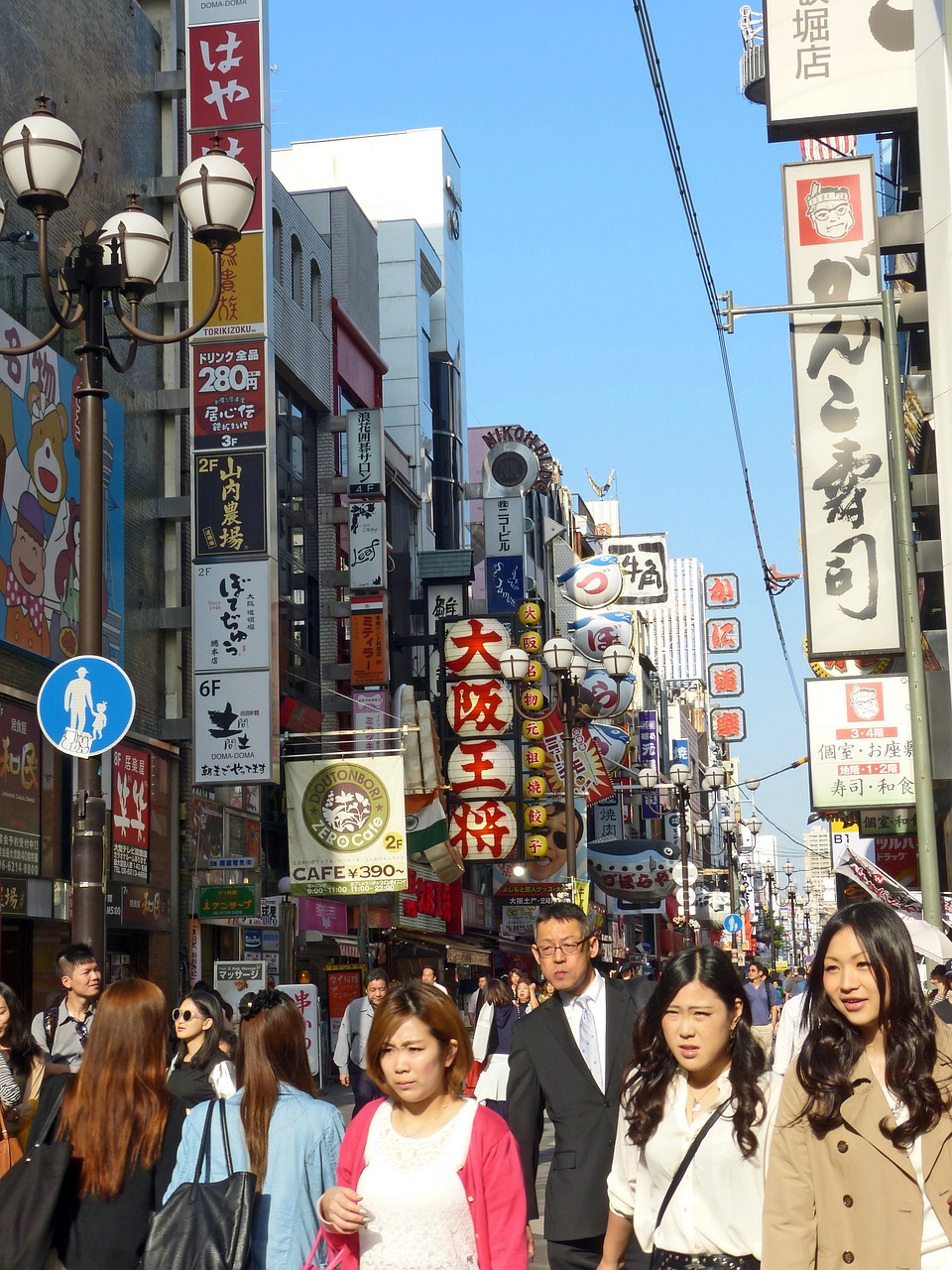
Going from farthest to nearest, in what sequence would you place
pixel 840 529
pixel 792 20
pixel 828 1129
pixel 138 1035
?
pixel 792 20 < pixel 840 529 < pixel 138 1035 < pixel 828 1129

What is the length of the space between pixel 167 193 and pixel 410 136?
3578cm

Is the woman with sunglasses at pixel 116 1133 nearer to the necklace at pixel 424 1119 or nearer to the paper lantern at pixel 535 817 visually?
the necklace at pixel 424 1119

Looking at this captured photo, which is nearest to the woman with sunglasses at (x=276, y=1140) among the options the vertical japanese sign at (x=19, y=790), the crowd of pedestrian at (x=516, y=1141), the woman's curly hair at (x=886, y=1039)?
the crowd of pedestrian at (x=516, y=1141)

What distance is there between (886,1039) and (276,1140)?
1.98m

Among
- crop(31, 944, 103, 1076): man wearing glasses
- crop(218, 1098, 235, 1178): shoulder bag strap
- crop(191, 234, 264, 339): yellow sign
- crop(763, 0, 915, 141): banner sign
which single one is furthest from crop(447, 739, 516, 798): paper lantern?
crop(218, 1098, 235, 1178): shoulder bag strap

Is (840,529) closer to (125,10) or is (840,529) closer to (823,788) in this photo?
(823,788)

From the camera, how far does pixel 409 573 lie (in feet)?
160

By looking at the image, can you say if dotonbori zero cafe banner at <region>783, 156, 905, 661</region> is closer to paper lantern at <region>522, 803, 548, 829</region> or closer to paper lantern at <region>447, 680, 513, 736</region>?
paper lantern at <region>447, 680, 513, 736</region>

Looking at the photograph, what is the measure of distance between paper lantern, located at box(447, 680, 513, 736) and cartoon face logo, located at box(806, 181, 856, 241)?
1917cm

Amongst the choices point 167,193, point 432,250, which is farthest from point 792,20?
point 432,250

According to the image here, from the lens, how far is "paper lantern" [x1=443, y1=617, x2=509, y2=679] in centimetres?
4100

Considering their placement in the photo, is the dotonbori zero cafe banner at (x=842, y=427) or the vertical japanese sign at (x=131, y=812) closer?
the dotonbori zero cafe banner at (x=842, y=427)

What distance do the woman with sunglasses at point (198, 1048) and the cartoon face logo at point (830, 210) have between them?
59.1 ft

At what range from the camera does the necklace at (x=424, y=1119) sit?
4.74 meters
